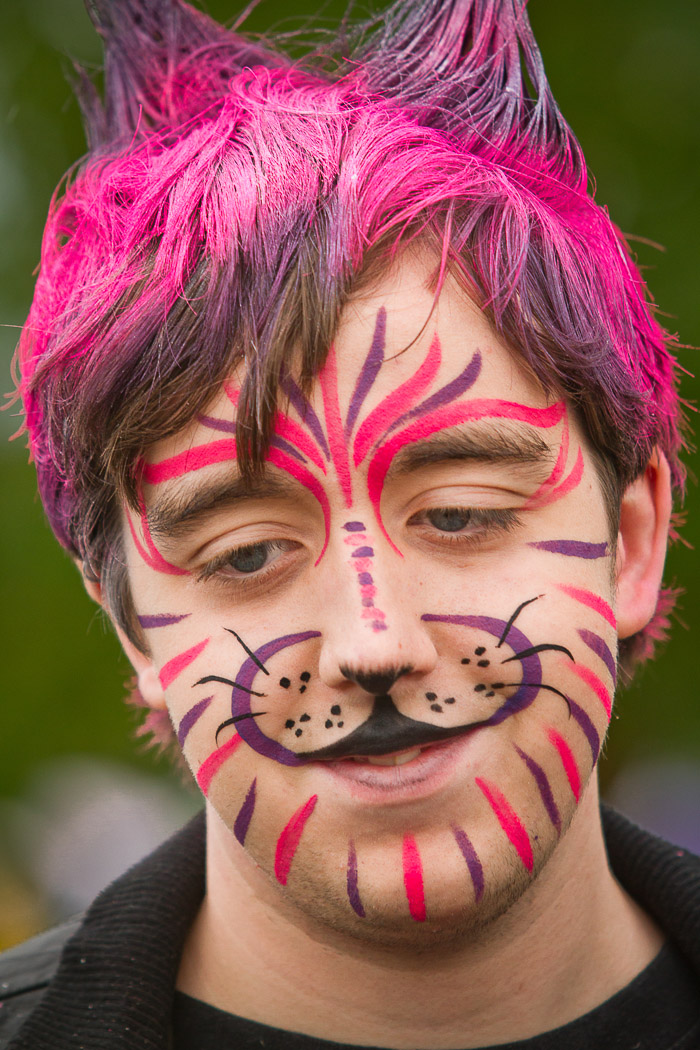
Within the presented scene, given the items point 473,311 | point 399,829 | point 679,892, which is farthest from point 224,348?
point 679,892

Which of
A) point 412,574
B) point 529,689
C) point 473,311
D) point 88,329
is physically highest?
point 473,311

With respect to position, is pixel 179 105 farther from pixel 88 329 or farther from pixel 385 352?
pixel 385 352

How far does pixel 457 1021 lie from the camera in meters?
2.13

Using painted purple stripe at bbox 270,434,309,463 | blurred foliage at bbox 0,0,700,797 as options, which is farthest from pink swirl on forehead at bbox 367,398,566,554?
blurred foliage at bbox 0,0,700,797

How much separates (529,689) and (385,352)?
67 centimetres

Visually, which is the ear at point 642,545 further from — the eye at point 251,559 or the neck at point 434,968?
the eye at point 251,559

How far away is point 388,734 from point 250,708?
0.90 ft

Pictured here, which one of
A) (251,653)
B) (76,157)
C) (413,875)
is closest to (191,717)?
(251,653)

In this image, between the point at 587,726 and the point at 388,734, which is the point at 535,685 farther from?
Result: the point at 388,734

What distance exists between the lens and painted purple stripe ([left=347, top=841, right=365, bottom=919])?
1.98m

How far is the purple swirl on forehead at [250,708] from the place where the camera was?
6.59 ft

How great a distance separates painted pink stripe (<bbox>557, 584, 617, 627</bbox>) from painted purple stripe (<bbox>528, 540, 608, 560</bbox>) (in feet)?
0.22

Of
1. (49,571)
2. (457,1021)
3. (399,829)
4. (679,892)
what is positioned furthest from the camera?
(49,571)

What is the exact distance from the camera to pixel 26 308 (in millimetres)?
5320
